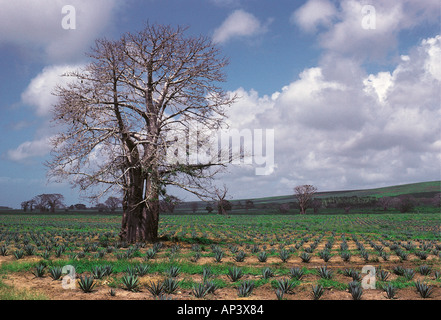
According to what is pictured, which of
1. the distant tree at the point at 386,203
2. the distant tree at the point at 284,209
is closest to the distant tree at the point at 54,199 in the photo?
the distant tree at the point at 284,209

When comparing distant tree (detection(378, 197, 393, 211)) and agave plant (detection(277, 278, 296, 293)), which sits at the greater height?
agave plant (detection(277, 278, 296, 293))

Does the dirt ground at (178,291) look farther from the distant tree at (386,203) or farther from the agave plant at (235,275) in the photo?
the distant tree at (386,203)

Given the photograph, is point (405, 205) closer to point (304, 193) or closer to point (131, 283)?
point (304, 193)

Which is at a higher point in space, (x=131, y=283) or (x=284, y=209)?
(x=131, y=283)

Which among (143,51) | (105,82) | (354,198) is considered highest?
(143,51)

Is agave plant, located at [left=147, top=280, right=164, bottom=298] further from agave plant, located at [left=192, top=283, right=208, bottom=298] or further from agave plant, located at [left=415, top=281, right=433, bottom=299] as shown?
agave plant, located at [left=415, top=281, right=433, bottom=299]

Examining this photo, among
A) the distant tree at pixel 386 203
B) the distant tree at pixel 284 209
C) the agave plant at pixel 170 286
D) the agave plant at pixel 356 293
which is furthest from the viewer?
the distant tree at pixel 284 209

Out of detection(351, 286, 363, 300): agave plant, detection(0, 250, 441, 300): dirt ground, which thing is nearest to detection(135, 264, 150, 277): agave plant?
detection(0, 250, 441, 300): dirt ground

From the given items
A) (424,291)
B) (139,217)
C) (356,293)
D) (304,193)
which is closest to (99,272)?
(356,293)

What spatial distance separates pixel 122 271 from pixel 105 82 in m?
9.93

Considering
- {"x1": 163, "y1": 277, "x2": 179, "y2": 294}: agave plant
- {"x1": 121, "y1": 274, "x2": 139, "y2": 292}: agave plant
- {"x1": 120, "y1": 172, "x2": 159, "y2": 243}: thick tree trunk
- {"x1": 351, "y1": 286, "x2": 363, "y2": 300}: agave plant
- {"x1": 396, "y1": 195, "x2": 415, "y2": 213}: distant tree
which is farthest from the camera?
{"x1": 396, "y1": 195, "x2": 415, "y2": 213}: distant tree
